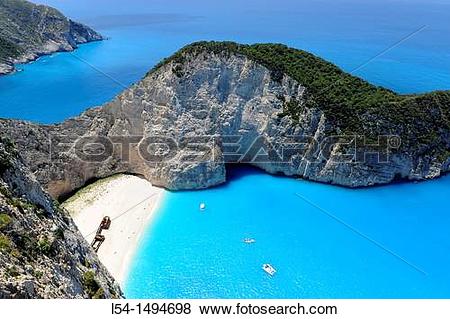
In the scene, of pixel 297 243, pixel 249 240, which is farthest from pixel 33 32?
pixel 297 243

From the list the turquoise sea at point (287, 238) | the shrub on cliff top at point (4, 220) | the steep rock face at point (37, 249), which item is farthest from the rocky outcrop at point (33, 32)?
the shrub on cliff top at point (4, 220)

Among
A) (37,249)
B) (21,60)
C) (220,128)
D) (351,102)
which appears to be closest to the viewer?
(37,249)

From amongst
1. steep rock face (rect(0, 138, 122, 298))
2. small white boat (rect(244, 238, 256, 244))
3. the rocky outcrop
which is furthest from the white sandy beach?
the rocky outcrop

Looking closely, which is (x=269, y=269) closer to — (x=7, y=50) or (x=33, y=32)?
(x=7, y=50)

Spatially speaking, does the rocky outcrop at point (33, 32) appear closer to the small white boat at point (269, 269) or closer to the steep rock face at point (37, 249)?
the small white boat at point (269, 269)

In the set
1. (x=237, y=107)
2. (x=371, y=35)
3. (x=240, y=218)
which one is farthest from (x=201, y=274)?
(x=371, y=35)

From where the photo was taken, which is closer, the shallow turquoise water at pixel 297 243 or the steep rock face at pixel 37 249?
the steep rock face at pixel 37 249
